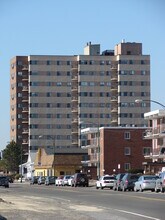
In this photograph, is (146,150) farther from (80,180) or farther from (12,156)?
(12,156)

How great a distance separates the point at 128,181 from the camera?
55.7 metres

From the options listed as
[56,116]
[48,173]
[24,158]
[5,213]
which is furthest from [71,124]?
[5,213]

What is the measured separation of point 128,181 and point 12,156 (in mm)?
108127

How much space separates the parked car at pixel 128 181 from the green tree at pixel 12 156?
10501 cm

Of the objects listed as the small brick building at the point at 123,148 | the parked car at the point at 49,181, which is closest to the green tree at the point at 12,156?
the small brick building at the point at 123,148

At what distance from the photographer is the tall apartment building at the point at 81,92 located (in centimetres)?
17350

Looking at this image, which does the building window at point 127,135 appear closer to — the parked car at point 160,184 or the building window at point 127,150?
the building window at point 127,150

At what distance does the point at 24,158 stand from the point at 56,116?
13.6m

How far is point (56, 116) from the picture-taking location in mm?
175375

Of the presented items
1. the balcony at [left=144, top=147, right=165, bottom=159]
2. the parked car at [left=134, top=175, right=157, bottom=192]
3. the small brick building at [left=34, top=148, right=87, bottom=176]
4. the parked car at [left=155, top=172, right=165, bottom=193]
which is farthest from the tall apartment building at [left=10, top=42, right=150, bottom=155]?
the parked car at [left=155, top=172, right=165, bottom=193]

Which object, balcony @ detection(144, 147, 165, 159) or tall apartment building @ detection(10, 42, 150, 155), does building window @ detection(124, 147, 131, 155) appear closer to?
balcony @ detection(144, 147, 165, 159)

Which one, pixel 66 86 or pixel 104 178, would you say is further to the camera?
pixel 66 86

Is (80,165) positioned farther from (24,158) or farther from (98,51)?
(98,51)

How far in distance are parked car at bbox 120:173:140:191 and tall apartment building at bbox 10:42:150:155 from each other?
11608cm
